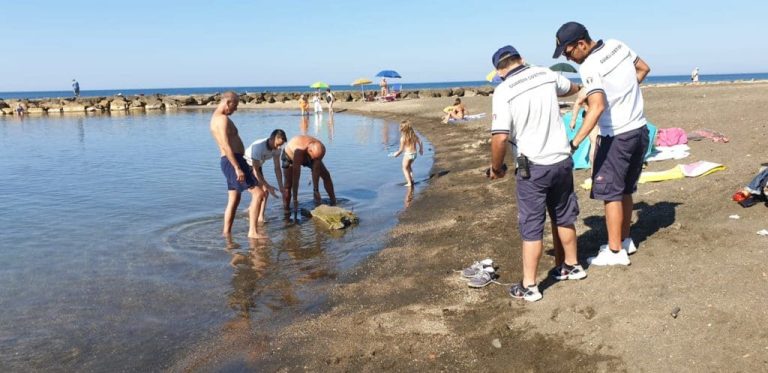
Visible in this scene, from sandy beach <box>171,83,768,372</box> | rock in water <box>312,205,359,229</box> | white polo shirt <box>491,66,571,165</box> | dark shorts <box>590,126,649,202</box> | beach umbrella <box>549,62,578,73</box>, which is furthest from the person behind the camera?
beach umbrella <box>549,62,578,73</box>

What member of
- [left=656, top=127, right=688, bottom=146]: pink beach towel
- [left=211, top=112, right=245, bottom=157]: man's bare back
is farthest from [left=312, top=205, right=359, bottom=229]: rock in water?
[left=656, top=127, right=688, bottom=146]: pink beach towel

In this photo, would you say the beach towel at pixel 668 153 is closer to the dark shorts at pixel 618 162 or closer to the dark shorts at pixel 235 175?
the dark shorts at pixel 618 162

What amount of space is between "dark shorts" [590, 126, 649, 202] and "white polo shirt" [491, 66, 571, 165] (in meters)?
0.66

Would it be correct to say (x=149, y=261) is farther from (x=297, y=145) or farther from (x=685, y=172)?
(x=685, y=172)

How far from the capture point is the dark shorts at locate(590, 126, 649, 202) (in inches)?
190

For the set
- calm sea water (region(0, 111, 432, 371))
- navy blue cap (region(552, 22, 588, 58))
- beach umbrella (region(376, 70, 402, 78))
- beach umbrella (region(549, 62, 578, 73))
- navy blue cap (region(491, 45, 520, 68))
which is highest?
beach umbrella (region(376, 70, 402, 78))

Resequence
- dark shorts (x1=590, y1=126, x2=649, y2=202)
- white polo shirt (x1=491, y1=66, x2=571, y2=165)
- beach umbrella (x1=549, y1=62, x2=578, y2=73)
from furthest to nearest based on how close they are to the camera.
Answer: beach umbrella (x1=549, y1=62, x2=578, y2=73) → dark shorts (x1=590, y1=126, x2=649, y2=202) → white polo shirt (x1=491, y1=66, x2=571, y2=165)

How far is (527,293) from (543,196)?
839 mm

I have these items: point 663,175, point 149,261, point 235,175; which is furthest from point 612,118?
point 149,261

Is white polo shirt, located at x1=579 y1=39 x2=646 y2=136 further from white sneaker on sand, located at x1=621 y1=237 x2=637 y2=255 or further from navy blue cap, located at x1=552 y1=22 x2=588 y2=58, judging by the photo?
white sneaker on sand, located at x1=621 y1=237 x2=637 y2=255

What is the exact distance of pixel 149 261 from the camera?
719 cm

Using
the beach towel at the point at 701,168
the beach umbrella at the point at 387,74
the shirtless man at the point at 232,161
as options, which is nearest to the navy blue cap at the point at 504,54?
the shirtless man at the point at 232,161

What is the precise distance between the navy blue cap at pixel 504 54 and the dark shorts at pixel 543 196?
87 cm

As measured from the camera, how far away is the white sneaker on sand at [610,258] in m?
4.98
